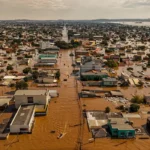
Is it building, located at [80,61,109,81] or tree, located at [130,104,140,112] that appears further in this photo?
building, located at [80,61,109,81]

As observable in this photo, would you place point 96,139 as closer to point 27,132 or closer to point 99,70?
point 27,132

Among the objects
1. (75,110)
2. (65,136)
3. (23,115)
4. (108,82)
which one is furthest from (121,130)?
(108,82)

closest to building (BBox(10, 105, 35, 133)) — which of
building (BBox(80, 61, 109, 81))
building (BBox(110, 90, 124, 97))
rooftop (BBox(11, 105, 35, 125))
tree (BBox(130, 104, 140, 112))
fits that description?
rooftop (BBox(11, 105, 35, 125))

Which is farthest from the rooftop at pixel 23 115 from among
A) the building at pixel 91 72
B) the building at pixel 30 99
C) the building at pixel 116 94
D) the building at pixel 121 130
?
the building at pixel 91 72

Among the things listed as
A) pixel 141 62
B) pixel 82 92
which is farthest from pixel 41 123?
pixel 141 62

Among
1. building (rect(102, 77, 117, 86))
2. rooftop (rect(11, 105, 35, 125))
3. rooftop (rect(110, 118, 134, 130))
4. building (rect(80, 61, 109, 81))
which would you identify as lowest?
rooftop (rect(110, 118, 134, 130))

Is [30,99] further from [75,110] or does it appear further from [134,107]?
[134,107]

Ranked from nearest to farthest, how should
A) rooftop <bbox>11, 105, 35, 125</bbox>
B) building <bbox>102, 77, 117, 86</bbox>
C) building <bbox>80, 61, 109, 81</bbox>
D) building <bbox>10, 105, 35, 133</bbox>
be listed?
1. building <bbox>10, 105, 35, 133</bbox>
2. rooftop <bbox>11, 105, 35, 125</bbox>
3. building <bbox>102, 77, 117, 86</bbox>
4. building <bbox>80, 61, 109, 81</bbox>

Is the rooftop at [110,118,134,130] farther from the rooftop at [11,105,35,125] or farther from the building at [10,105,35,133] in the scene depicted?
the rooftop at [11,105,35,125]
